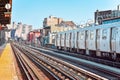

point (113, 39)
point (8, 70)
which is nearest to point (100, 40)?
point (113, 39)

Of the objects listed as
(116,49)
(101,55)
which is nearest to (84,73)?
(116,49)

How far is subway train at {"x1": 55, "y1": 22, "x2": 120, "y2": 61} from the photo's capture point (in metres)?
23.5

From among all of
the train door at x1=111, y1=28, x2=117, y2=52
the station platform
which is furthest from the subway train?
the station platform

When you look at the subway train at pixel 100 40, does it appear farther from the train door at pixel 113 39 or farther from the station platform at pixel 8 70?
the station platform at pixel 8 70

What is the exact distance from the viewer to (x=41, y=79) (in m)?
17.1

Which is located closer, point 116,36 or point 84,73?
point 84,73

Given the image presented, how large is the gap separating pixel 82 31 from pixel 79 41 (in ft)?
5.60

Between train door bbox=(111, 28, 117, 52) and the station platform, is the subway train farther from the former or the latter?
the station platform

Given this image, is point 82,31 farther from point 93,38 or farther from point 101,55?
point 101,55

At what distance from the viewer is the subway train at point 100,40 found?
23.5 m

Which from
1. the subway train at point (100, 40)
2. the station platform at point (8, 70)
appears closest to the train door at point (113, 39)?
the subway train at point (100, 40)

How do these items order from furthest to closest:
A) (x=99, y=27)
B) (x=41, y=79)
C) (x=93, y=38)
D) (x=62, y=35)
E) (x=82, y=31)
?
(x=62, y=35), (x=82, y=31), (x=93, y=38), (x=99, y=27), (x=41, y=79)

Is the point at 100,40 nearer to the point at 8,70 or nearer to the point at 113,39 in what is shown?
the point at 113,39

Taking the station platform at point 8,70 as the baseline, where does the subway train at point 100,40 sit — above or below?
above
